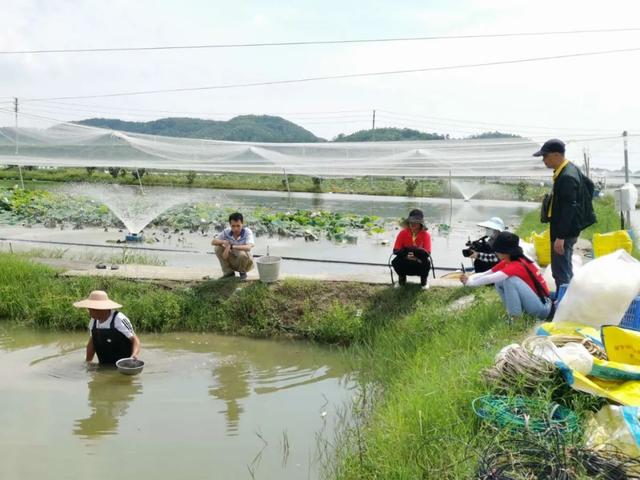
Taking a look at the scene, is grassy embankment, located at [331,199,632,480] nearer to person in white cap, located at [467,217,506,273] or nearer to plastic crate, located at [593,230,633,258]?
person in white cap, located at [467,217,506,273]

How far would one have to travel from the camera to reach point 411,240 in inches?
270

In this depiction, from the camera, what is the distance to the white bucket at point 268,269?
23.4ft

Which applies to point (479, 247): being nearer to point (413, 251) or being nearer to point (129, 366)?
point (413, 251)

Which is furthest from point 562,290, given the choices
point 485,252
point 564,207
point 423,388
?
point 423,388

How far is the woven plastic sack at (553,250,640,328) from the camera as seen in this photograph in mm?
4391

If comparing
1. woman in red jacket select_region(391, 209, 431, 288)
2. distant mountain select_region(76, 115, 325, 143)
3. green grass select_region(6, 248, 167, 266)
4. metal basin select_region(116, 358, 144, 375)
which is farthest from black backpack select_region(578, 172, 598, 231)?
distant mountain select_region(76, 115, 325, 143)

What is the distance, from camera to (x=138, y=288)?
24.1 feet

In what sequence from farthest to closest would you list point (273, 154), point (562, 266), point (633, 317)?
point (273, 154), point (562, 266), point (633, 317)

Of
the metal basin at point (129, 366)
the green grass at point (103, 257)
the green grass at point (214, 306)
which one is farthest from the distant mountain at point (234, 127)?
the metal basin at point (129, 366)

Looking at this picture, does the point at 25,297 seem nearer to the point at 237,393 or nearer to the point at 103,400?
the point at 103,400

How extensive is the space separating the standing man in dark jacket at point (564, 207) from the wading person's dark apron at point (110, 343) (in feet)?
12.4

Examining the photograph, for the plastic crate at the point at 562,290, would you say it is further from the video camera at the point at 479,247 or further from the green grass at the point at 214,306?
the green grass at the point at 214,306

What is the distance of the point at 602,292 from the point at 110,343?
3993mm

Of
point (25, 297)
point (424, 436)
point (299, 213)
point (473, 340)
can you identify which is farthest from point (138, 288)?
point (299, 213)
